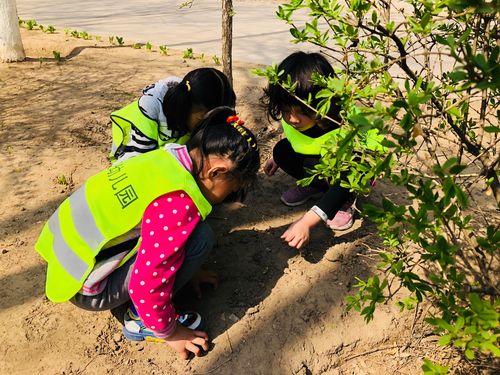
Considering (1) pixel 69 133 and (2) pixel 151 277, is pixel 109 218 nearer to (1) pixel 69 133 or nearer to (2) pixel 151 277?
(2) pixel 151 277

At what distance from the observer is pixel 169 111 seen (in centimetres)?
252

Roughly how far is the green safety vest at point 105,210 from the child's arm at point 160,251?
0.04m

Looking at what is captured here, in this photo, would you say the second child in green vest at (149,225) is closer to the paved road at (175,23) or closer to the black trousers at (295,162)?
the black trousers at (295,162)

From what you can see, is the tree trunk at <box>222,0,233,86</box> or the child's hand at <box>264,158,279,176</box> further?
the tree trunk at <box>222,0,233,86</box>

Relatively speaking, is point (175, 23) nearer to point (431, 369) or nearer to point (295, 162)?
point (295, 162)

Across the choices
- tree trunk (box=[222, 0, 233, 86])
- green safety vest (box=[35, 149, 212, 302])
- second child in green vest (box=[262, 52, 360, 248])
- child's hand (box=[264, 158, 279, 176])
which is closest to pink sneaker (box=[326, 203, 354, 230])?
second child in green vest (box=[262, 52, 360, 248])

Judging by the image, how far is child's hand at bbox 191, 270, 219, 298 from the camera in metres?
2.26

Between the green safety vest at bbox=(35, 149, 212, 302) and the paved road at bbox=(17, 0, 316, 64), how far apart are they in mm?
4818

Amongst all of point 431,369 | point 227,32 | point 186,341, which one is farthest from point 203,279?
point 227,32

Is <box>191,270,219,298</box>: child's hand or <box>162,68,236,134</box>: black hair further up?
<box>162,68,236,134</box>: black hair

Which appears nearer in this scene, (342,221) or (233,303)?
(233,303)

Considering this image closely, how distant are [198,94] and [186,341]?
3.97 feet

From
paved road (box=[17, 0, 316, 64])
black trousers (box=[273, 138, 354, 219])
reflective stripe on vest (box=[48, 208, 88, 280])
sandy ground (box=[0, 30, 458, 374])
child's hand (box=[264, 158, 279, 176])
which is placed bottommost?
paved road (box=[17, 0, 316, 64])

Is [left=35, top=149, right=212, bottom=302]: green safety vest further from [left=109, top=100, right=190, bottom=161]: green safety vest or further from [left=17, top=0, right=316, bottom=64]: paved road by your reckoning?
[left=17, top=0, right=316, bottom=64]: paved road
